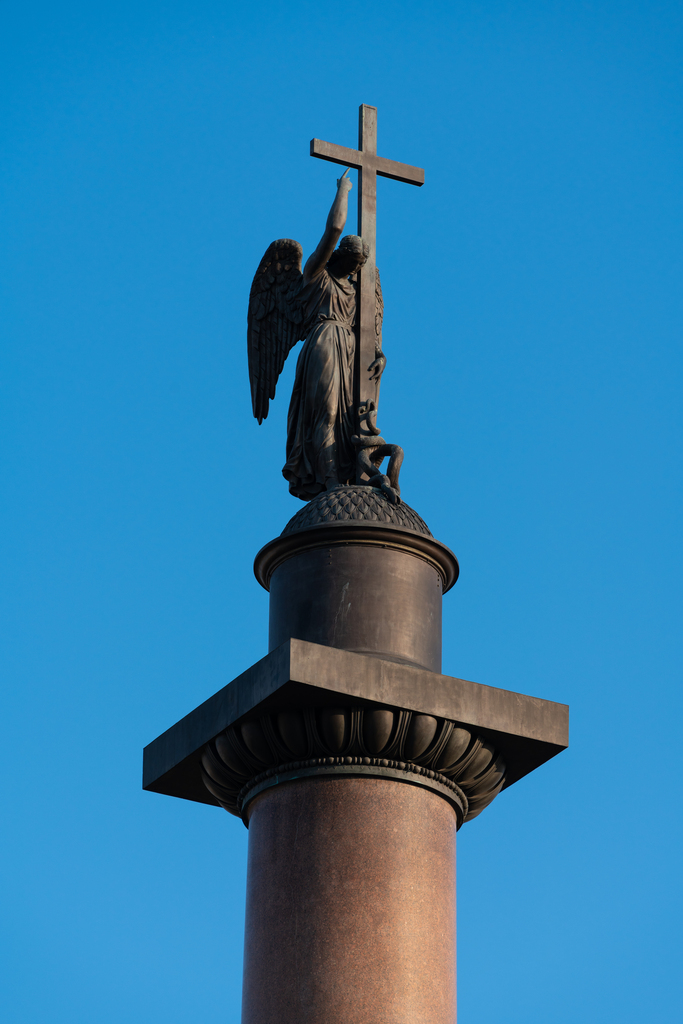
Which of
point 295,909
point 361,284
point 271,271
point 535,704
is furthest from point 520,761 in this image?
point 271,271

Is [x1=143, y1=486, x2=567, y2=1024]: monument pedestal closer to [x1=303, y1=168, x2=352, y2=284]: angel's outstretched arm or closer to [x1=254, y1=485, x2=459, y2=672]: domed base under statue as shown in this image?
[x1=254, y1=485, x2=459, y2=672]: domed base under statue

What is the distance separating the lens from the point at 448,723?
10.7 metres

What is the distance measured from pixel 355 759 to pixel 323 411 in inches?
136

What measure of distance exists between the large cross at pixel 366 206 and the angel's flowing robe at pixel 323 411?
101 mm

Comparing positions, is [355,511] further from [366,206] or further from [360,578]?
[366,206]

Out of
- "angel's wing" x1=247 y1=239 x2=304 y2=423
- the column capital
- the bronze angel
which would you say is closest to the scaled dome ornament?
the bronze angel

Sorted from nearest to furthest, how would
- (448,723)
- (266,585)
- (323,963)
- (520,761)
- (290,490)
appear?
(323,963), (448,723), (520,761), (266,585), (290,490)

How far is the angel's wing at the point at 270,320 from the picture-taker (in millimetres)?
14406

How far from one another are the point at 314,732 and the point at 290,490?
303 cm

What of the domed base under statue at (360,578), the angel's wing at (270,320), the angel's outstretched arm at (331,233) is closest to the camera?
the domed base under statue at (360,578)

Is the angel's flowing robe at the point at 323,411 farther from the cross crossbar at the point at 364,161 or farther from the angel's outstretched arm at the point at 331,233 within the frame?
the cross crossbar at the point at 364,161

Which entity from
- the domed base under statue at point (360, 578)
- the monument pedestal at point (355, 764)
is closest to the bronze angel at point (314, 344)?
the domed base under statue at point (360, 578)

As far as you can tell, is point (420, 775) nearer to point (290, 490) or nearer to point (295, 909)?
point (295, 909)

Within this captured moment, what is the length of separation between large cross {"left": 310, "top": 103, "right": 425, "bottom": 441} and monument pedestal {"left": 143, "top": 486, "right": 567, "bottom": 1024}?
1.60 meters
